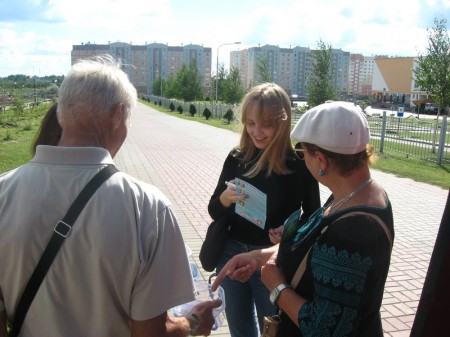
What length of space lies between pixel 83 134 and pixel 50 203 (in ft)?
0.85

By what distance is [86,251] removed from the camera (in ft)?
4.65

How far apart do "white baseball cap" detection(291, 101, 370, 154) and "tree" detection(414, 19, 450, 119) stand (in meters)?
16.5

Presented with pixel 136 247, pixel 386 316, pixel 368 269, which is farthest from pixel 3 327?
pixel 386 316

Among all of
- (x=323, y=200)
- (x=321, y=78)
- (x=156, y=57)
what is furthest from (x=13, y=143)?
(x=156, y=57)

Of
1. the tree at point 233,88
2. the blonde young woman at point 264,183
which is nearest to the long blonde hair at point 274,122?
the blonde young woman at point 264,183

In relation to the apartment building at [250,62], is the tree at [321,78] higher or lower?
lower

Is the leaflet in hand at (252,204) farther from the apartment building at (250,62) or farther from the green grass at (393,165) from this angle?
the apartment building at (250,62)

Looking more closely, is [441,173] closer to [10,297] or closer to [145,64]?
[10,297]

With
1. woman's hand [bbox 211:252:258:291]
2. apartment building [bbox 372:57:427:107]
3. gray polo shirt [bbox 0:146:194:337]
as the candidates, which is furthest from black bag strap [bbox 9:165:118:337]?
apartment building [bbox 372:57:427:107]

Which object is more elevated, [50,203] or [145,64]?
[145,64]

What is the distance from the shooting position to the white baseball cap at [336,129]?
5.23 feet

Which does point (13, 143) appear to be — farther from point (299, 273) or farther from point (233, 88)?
point (233, 88)

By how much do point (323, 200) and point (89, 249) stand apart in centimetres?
752

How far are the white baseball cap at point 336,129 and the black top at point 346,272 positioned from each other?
0.77ft
